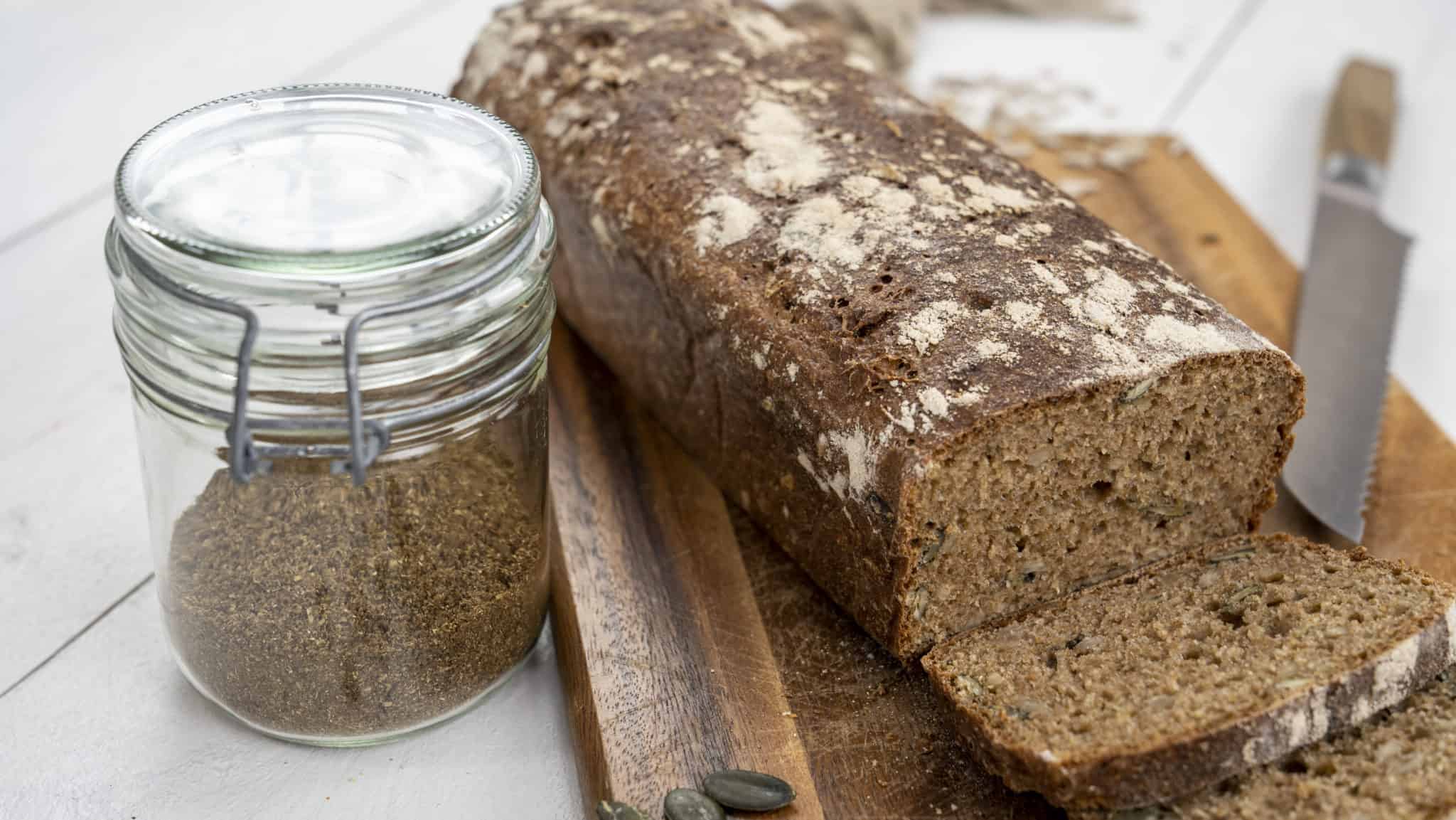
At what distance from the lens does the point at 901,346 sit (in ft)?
7.51

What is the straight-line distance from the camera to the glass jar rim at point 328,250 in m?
1.79

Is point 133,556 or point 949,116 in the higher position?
point 949,116

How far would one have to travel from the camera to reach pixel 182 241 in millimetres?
1790

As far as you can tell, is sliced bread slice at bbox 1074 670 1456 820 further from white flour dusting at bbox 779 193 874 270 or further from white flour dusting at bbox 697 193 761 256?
white flour dusting at bbox 697 193 761 256

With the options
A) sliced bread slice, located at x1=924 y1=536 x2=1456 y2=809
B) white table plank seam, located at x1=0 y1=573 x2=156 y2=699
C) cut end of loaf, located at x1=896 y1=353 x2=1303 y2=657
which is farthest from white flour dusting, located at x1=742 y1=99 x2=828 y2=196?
white table plank seam, located at x1=0 y1=573 x2=156 y2=699

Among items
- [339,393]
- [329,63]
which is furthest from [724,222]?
[329,63]

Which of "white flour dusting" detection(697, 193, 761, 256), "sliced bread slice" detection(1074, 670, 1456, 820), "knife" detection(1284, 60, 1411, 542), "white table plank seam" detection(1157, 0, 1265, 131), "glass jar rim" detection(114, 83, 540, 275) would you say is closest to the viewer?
"glass jar rim" detection(114, 83, 540, 275)

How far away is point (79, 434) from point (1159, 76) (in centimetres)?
355

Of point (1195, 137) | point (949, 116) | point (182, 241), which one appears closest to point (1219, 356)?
point (949, 116)

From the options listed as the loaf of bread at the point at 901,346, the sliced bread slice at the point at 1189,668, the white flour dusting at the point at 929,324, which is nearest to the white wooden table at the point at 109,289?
the loaf of bread at the point at 901,346

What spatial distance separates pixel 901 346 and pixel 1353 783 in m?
0.95

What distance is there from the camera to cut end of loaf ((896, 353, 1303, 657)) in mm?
2238

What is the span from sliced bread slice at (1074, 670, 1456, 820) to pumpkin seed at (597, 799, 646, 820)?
657 millimetres

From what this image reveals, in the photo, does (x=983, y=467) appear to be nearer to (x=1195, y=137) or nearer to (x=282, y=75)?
(x=1195, y=137)
